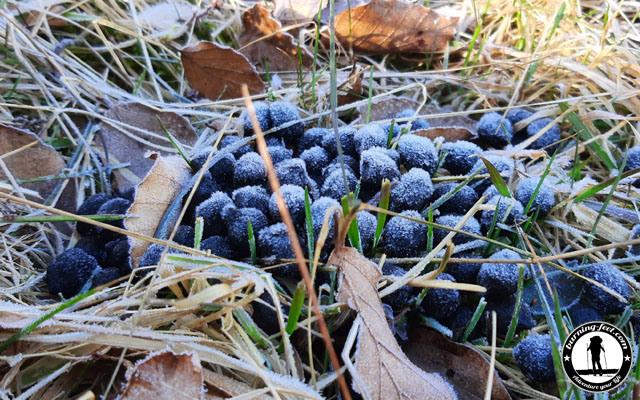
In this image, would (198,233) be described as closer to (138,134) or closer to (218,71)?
(138,134)

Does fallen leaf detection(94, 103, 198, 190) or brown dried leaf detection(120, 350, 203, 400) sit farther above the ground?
fallen leaf detection(94, 103, 198, 190)

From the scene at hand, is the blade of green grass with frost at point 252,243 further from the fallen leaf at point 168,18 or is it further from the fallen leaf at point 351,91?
the fallen leaf at point 168,18

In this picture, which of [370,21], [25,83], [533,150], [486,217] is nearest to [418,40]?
[370,21]

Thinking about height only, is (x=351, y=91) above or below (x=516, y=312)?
above

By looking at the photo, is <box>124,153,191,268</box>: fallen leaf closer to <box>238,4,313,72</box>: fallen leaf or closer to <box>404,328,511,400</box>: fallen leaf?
<box>404,328,511,400</box>: fallen leaf

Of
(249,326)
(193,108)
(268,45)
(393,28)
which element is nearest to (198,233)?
(249,326)

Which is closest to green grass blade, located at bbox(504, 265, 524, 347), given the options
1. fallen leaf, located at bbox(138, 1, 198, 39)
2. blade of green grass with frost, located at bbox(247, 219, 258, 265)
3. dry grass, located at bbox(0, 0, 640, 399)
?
dry grass, located at bbox(0, 0, 640, 399)
